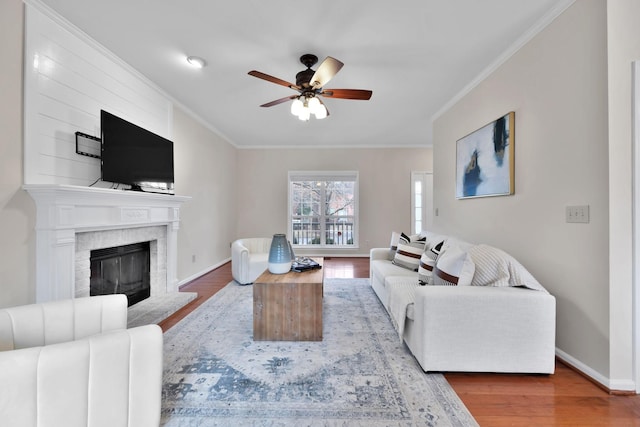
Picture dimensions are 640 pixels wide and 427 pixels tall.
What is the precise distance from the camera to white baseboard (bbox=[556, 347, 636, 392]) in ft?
5.26

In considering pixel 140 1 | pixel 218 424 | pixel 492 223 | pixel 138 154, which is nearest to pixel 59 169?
pixel 138 154

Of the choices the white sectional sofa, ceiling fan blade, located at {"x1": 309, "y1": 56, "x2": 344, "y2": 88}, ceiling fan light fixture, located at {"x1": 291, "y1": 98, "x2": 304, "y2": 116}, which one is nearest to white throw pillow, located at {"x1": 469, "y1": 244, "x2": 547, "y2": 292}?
the white sectional sofa

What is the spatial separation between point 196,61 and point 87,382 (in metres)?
2.65

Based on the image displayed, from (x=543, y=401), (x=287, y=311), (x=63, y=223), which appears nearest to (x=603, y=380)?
(x=543, y=401)

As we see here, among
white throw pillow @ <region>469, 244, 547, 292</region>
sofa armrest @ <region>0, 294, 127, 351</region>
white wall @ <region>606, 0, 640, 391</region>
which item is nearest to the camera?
sofa armrest @ <region>0, 294, 127, 351</region>

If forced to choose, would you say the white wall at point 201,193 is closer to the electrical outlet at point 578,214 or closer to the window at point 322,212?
the window at point 322,212

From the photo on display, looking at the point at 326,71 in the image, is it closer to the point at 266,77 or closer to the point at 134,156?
the point at 266,77

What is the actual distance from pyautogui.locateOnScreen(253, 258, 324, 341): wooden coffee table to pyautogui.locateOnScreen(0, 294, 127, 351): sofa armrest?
0.98m

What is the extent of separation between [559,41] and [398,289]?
221 centimetres

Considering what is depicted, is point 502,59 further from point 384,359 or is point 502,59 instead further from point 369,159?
point 369,159

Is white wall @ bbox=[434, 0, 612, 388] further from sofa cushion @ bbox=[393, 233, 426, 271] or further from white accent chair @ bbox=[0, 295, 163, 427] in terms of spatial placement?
white accent chair @ bbox=[0, 295, 163, 427]

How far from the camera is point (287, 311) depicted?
2.26 m

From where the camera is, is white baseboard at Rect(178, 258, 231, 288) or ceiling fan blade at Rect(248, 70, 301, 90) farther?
white baseboard at Rect(178, 258, 231, 288)

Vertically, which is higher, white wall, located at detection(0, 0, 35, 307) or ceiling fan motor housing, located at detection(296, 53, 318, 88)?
ceiling fan motor housing, located at detection(296, 53, 318, 88)
